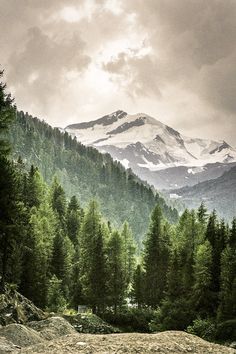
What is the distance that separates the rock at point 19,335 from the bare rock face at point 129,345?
11.0 ft

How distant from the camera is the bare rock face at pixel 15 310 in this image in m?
31.1

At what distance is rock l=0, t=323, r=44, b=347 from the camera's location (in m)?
21.7

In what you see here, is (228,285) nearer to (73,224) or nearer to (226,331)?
(226,331)

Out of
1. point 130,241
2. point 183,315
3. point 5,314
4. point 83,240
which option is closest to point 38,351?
point 5,314

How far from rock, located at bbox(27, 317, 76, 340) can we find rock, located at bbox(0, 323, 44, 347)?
2922 mm

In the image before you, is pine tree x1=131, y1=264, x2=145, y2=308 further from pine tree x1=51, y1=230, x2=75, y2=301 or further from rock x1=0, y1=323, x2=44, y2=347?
rock x1=0, y1=323, x2=44, y2=347

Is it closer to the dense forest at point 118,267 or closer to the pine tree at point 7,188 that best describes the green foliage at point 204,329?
the dense forest at point 118,267

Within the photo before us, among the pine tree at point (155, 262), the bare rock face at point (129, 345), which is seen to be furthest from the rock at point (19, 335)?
the pine tree at point (155, 262)

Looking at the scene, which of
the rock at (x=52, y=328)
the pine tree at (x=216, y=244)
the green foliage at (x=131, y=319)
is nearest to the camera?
the rock at (x=52, y=328)

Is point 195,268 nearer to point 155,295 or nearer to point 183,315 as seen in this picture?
point 183,315

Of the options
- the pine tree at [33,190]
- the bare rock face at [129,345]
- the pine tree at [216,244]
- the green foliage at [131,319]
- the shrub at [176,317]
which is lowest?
the green foliage at [131,319]

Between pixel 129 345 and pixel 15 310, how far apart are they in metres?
17.4

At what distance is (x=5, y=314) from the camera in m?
31.1

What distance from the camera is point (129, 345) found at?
17.4 meters
